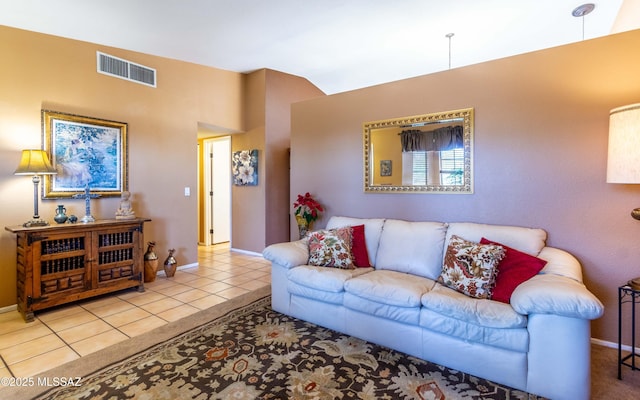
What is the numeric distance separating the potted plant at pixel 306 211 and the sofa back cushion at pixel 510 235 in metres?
1.70

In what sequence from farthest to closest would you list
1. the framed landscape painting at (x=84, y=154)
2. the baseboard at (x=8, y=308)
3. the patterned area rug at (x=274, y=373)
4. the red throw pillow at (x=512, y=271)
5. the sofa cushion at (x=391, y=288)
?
the framed landscape painting at (x=84, y=154) < the baseboard at (x=8, y=308) < the sofa cushion at (x=391, y=288) < the red throw pillow at (x=512, y=271) < the patterned area rug at (x=274, y=373)

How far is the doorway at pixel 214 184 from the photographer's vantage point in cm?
616

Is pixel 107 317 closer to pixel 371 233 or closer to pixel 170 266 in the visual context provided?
pixel 170 266

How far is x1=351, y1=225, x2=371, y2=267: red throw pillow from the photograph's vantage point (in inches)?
113

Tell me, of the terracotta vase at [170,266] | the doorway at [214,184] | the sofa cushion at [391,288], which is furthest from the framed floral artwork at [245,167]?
the sofa cushion at [391,288]

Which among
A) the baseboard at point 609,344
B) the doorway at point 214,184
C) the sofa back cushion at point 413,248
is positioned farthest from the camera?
the doorway at point 214,184

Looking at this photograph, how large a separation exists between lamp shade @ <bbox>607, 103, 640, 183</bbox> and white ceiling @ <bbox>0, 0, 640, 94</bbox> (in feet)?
5.06

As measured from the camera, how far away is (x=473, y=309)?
6.11 feet

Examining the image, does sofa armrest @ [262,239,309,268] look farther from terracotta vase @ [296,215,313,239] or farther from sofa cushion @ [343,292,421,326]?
terracotta vase @ [296,215,313,239]

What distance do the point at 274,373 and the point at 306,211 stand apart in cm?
216

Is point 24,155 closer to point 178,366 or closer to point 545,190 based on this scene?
point 178,366

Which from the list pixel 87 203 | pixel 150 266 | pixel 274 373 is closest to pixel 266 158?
pixel 150 266

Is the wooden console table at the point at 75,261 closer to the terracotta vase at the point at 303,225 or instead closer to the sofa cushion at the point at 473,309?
the terracotta vase at the point at 303,225

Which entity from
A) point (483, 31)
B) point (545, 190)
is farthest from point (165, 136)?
point (545, 190)
